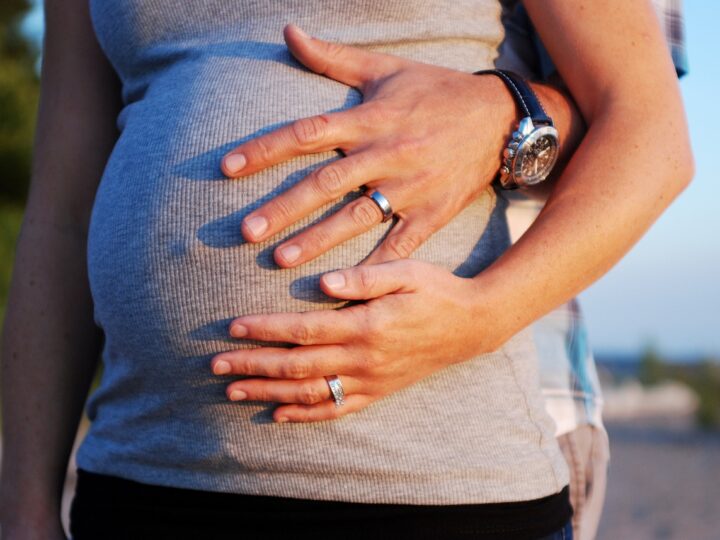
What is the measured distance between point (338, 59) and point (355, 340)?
46cm

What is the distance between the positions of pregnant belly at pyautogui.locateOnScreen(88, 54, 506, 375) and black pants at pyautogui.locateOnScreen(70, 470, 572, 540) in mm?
227

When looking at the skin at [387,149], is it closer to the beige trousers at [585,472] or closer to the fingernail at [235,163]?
the fingernail at [235,163]

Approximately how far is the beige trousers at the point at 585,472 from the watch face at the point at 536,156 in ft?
1.72

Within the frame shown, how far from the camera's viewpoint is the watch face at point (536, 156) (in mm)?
1274

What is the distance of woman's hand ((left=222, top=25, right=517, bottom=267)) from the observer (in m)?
1.15

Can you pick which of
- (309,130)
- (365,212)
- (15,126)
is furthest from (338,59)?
(15,126)

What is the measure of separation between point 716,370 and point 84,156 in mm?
21954

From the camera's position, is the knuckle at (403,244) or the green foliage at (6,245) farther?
the green foliage at (6,245)

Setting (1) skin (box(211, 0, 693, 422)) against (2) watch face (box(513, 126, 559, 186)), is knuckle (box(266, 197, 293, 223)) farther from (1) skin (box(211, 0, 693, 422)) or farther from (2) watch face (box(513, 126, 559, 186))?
(2) watch face (box(513, 126, 559, 186))

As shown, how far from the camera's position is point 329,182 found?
1157 mm

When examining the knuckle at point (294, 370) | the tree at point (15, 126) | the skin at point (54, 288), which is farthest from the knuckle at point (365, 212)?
the tree at point (15, 126)

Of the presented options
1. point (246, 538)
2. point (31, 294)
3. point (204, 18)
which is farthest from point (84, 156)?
point (246, 538)

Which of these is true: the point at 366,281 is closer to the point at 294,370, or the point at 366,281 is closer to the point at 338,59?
the point at 294,370

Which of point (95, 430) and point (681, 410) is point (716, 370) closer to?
point (681, 410)
